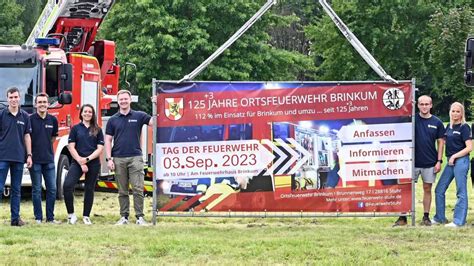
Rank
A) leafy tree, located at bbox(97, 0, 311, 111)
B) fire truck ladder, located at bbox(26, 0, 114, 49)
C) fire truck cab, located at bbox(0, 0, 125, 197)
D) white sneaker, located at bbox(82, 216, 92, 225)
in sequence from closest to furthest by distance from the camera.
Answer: white sneaker, located at bbox(82, 216, 92, 225), fire truck cab, located at bbox(0, 0, 125, 197), fire truck ladder, located at bbox(26, 0, 114, 49), leafy tree, located at bbox(97, 0, 311, 111)

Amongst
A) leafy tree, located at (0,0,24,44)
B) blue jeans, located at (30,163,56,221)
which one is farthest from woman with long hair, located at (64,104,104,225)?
leafy tree, located at (0,0,24,44)

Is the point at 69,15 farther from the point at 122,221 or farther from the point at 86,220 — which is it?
the point at 122,221

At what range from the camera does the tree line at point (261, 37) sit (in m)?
36.4

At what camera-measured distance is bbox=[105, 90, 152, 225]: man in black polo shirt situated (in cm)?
1173

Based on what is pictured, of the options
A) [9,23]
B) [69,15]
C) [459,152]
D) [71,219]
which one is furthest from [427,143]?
[9,23]

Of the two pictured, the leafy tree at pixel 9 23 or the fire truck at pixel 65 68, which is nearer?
the fire truck at pixel 65 68

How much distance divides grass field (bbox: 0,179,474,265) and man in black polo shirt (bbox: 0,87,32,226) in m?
0.38

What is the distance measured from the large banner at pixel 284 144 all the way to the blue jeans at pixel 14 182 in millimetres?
1944

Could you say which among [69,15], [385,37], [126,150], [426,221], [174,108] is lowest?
[426,221]

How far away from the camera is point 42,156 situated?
12.0 m

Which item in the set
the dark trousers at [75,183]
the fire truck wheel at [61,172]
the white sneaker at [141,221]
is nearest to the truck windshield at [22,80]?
the fire truck wheel at [61,172]

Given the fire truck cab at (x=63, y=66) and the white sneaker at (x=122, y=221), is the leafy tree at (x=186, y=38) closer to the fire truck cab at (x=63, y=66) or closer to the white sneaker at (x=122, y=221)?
the fire truck cab at (x=63, y=66)

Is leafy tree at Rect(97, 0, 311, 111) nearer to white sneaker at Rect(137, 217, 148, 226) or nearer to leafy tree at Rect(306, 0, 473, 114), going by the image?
leafy tree at Rect(306, 0, 473, 114)

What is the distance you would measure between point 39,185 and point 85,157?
0.77 metres
